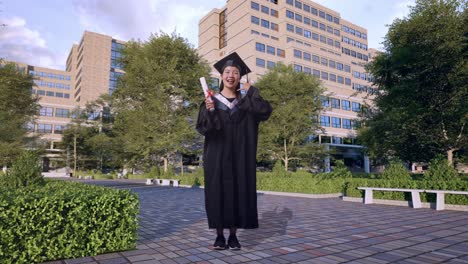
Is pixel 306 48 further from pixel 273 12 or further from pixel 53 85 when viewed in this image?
pixel 53 85

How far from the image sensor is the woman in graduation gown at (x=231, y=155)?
14.6 feet

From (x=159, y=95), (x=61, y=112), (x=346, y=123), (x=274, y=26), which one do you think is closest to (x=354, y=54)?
(x=346, y=123)

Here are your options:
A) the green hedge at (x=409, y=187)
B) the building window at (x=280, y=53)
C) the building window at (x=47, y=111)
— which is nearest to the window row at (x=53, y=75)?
the building window at (x=47, y=111)

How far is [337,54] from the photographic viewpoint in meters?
65.2

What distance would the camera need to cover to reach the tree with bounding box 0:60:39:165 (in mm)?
26281

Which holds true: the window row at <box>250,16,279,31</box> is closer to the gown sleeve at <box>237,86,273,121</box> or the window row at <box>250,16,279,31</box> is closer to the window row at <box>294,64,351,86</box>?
the window row at <box>294,64,351,86</box>

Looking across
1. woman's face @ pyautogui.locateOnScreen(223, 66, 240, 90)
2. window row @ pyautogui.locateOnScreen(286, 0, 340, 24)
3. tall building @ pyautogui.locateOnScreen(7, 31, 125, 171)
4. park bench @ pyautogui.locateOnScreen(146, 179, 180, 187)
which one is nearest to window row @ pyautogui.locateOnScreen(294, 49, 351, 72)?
window row @ pyautogui.locateOnScreen(286, 0, 340, 24)

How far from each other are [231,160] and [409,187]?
30.9 feet

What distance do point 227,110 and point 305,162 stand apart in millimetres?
33563

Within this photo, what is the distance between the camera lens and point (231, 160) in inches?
180

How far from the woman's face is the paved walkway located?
254cm

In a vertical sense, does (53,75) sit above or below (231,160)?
above

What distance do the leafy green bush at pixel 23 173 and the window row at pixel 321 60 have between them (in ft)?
174

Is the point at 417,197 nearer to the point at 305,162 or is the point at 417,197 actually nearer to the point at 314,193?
the point at 314,193
